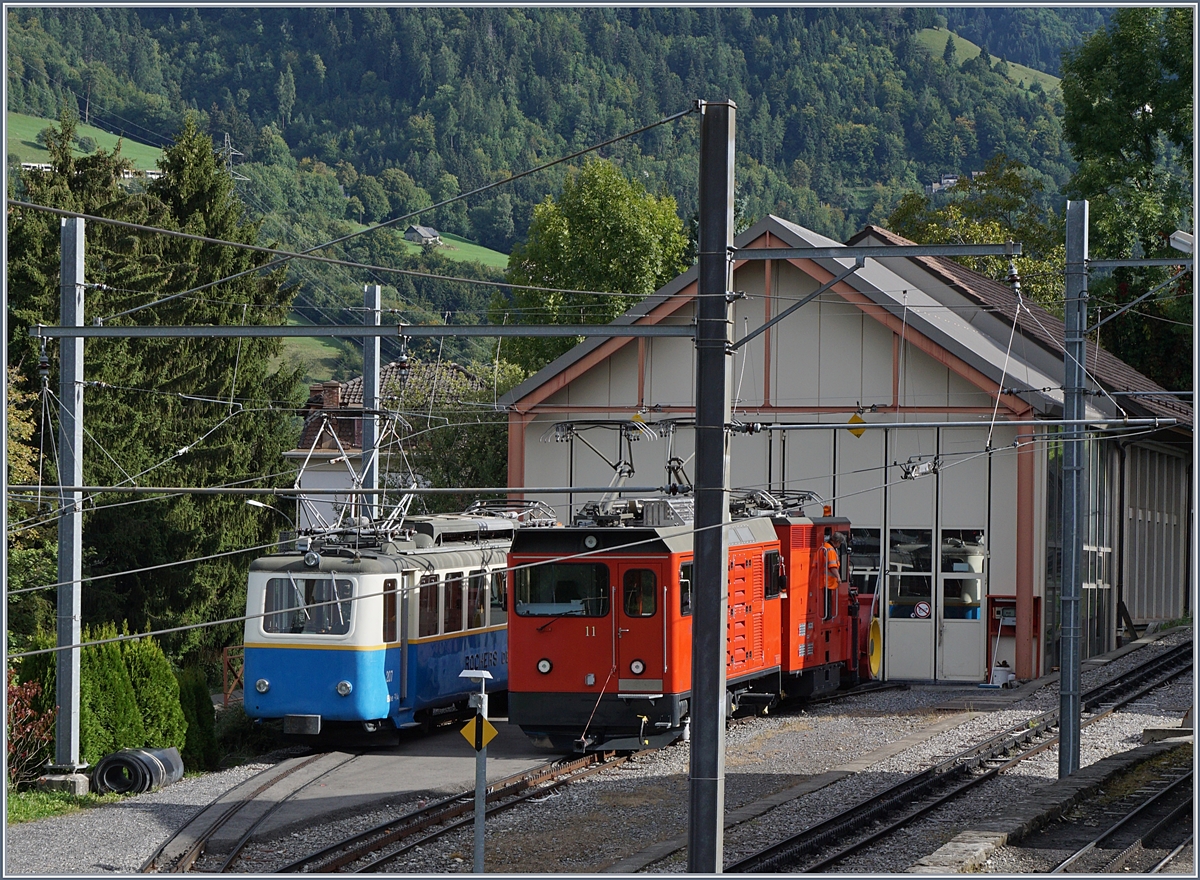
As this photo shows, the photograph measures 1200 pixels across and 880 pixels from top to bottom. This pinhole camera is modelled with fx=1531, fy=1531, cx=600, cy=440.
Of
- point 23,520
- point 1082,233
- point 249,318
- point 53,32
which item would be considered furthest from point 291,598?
point 53,32

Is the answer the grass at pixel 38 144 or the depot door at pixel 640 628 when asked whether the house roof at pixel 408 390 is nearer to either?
the depot door at pixel 640 628

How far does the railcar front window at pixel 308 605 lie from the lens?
65.4ft

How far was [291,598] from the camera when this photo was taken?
66.4 ft

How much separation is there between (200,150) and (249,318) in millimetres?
4903

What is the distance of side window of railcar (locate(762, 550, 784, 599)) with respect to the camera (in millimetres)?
21406

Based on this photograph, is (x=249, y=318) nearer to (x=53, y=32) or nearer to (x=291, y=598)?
(x=291, y=598)

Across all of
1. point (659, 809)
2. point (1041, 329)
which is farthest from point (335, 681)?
point (1041, 329)

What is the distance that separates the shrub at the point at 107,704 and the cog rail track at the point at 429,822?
5.12m

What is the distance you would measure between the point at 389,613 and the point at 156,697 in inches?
124

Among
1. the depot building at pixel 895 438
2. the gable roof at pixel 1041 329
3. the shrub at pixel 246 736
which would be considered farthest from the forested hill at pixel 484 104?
the shrub at pixel 246 736

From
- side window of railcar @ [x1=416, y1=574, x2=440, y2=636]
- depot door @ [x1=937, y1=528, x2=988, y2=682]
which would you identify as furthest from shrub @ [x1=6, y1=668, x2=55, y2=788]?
depot door @ [x1=937, y1=528, x2=988, y2=682]

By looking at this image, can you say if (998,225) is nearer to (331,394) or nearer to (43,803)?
(331,394)

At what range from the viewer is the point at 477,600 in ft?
74.4

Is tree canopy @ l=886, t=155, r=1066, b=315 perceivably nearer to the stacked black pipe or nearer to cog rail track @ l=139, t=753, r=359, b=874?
cog rail track @ l=139, t=753, r=359, b=874
